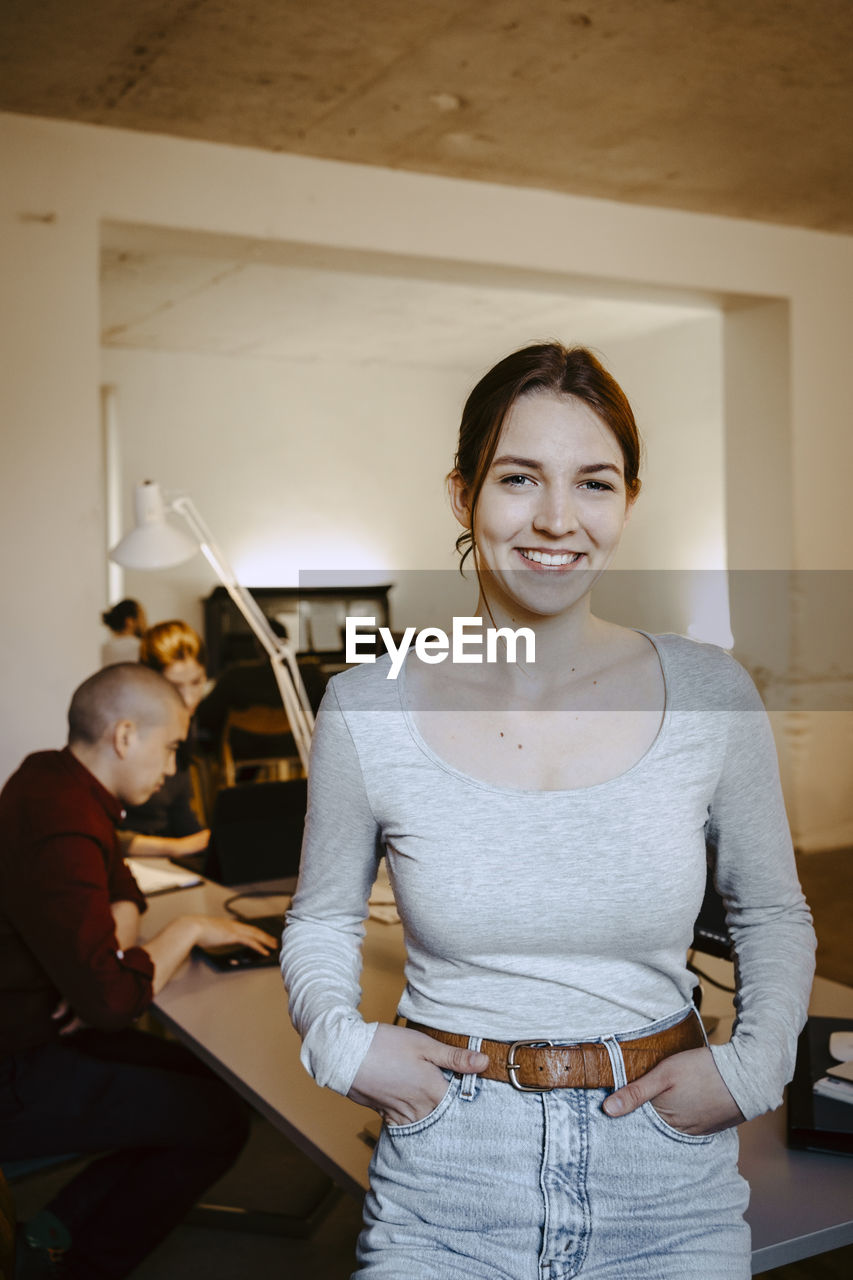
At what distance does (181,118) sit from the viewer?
12.7 ft

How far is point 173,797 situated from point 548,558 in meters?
2.58

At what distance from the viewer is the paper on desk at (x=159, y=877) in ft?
8.47

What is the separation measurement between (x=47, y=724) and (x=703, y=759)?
3244mm

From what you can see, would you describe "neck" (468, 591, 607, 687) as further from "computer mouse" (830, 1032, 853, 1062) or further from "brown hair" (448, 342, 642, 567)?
"computer mouse" (830, 1032, 853, 1062)

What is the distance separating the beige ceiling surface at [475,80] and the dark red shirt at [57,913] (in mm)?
2321

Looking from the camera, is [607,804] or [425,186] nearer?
[607,804]

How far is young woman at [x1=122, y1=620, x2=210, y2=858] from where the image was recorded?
3057 mm

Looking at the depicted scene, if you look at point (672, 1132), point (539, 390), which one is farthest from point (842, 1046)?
point (539, 390)

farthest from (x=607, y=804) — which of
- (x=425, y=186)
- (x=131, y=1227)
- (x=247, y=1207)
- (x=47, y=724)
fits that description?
(x=425, y=186)

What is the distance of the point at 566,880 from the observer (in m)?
1.06

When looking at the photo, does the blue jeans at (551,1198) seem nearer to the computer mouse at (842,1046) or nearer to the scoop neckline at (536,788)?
the scoop neckline at (536,788)

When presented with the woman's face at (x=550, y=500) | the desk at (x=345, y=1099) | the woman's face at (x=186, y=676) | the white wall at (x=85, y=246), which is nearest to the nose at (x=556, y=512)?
the woman's face at (x=550, y=500)

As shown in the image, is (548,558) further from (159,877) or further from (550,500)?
(159,877)

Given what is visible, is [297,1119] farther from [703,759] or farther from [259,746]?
[259,746]
